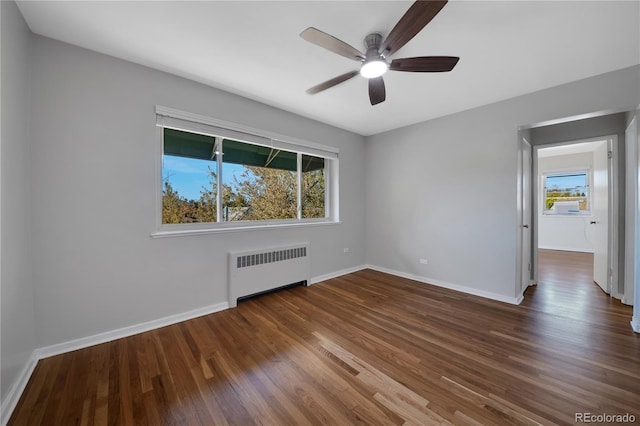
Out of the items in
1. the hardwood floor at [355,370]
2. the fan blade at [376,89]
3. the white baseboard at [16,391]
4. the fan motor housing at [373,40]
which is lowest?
the hardwood floor at [355,370]

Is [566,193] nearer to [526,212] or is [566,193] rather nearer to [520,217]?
[526,212]

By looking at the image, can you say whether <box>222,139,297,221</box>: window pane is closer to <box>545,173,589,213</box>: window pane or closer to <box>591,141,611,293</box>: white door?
<box>591,141,611,293</box>: white door

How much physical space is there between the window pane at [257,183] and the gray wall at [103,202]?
47 centimetres

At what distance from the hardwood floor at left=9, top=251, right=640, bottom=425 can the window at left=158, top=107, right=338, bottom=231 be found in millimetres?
1185

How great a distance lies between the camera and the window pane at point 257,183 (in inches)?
115

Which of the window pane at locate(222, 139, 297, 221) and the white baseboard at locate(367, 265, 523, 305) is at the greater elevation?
the window pane at locate(222, 139, 297, 221)

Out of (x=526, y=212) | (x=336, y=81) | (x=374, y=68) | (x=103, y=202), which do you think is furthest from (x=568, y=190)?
(x=103, y=202)

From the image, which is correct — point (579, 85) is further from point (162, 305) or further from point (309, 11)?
point (162, 305)

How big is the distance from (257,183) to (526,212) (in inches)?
153

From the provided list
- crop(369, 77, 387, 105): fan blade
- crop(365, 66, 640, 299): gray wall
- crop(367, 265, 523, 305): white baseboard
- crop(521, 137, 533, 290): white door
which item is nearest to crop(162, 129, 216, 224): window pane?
crop(369, 77, 387, 105): fan blade

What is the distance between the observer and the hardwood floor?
1.34 metres

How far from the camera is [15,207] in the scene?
1505 millimetres

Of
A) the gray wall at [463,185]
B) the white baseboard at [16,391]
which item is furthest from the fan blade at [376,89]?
the white baseboard at [16,391]

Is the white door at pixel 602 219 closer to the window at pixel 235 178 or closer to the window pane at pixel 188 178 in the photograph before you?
the window at pixel 235 178
